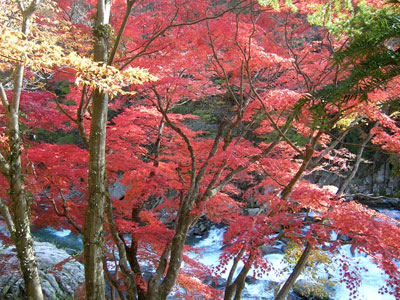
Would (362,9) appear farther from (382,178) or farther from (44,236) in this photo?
(382,178)

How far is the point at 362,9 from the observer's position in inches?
85.4

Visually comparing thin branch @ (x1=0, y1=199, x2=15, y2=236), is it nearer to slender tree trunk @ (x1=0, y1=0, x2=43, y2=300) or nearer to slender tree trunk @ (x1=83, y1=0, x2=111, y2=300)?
slender tree trunk @ (x1=0, y1=0, x2=43, y2=300)

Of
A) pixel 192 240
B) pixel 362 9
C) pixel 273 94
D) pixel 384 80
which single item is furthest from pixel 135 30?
pixel 192 240

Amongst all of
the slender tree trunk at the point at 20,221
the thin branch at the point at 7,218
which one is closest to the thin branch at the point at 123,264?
the slender tree trunk at the point at 20,221

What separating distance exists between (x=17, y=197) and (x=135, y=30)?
3.74m

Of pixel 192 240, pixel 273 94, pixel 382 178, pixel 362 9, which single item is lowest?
pixel 192 240

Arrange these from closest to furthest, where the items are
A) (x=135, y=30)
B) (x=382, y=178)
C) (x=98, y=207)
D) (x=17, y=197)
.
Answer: (x=98, y=207) < (x=17, y=197) < (x=135, y=30) < (x=382, y=178)

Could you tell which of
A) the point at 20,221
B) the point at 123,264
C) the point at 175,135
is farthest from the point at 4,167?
the point at 175,135

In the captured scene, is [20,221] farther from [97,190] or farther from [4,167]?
[97,190]

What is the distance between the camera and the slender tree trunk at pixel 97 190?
11.7 ft

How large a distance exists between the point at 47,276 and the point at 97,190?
5.76 m

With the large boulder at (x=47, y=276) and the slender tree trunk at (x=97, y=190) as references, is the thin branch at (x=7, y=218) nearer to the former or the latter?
the slender tree trunk at (x=97, y=190)

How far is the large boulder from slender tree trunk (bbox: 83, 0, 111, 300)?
125 inches

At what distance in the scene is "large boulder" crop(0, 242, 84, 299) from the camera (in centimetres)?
703
